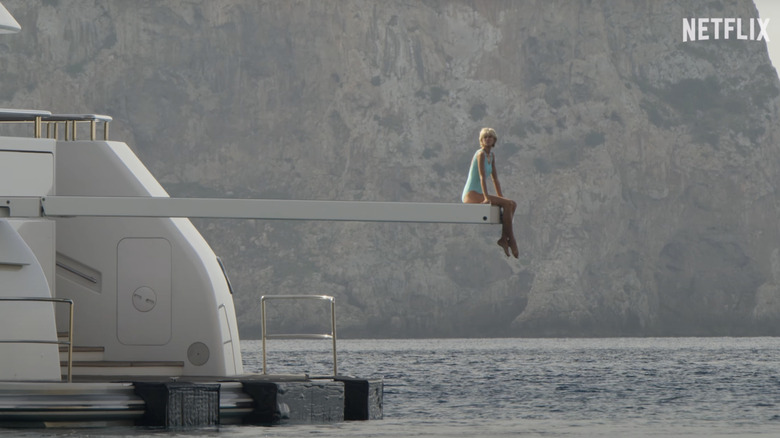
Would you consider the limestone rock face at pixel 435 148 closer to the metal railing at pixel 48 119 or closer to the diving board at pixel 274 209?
the metal railing at pixel 48 119

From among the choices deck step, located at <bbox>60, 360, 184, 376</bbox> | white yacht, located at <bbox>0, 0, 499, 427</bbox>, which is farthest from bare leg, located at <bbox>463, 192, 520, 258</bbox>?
deck step, located at <bbox>60, 360, 184, 376</bbox>

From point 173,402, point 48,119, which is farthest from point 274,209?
point 48,119

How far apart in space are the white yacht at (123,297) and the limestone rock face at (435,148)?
106 meters

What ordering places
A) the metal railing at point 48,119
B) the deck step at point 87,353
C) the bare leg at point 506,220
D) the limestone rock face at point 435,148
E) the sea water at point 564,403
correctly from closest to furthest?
the bare leg at point 506,220
the metal railing at point 48,119
the deck step at point 87,353
the sea water at point 564,403
the limestone rock face at point 435,148

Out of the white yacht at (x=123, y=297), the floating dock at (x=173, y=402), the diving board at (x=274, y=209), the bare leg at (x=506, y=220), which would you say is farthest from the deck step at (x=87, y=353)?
the bare leg at (x=506, y=220)

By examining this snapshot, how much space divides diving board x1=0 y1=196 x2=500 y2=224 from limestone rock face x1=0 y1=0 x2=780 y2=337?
107420 mm

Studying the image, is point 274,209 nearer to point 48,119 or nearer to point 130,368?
point 130,368

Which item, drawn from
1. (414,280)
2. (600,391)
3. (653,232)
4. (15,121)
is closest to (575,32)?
(653,232)

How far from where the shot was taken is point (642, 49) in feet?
448

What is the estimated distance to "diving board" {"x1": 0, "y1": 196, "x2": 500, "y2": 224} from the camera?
54.0 ft

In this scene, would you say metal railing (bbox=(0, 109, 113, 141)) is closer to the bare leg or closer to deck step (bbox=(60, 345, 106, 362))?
deck step (bbox=(60, 345, 106, 362))

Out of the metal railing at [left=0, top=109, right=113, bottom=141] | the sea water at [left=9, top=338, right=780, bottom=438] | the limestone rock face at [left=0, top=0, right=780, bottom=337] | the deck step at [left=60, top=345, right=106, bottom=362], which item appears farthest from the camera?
the limestone rock face at [left=0, top=0, right=780, bottom=337]

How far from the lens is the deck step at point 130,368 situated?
18031 mm

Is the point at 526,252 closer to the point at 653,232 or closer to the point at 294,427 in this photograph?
the point at 653,232
